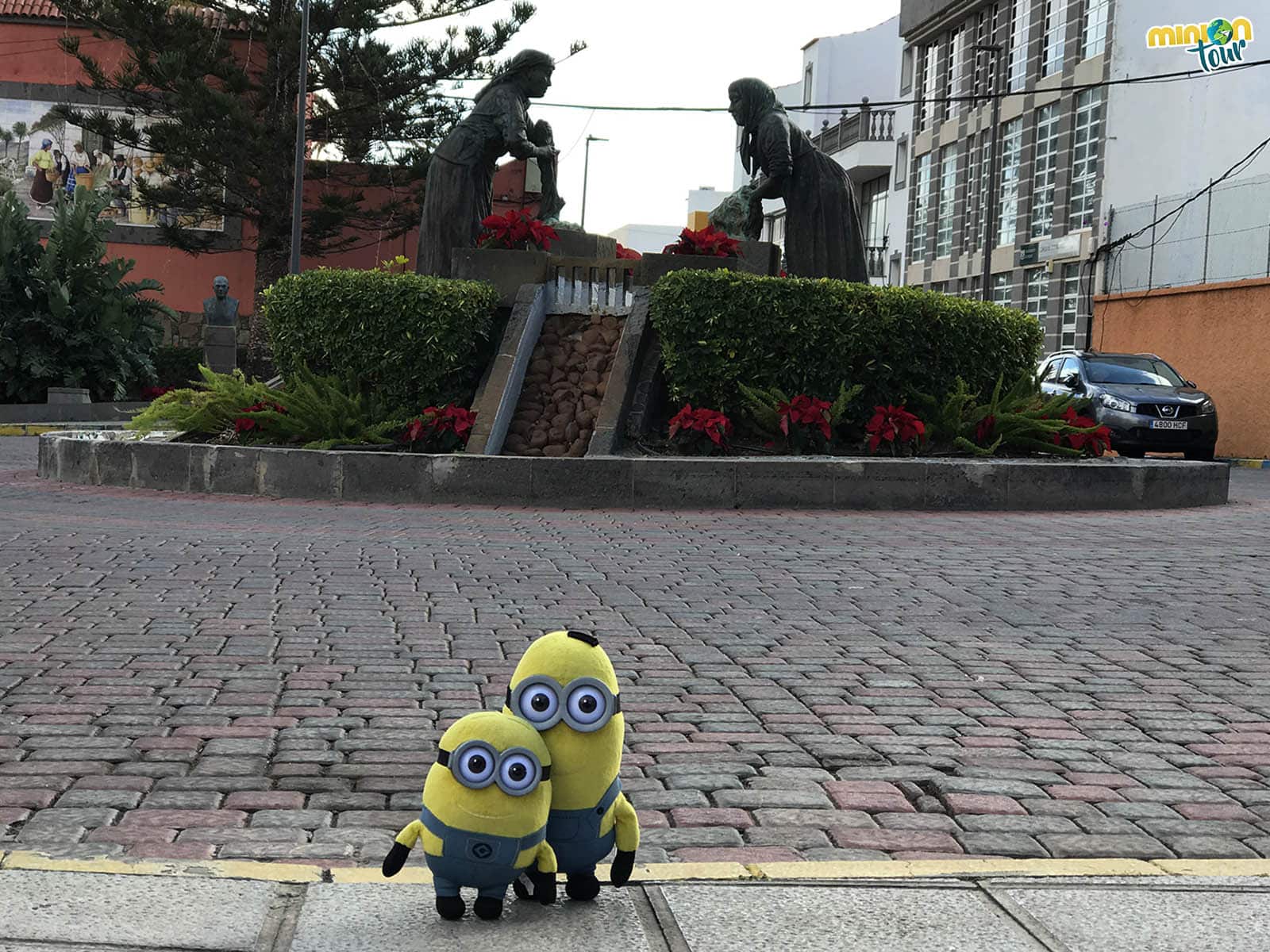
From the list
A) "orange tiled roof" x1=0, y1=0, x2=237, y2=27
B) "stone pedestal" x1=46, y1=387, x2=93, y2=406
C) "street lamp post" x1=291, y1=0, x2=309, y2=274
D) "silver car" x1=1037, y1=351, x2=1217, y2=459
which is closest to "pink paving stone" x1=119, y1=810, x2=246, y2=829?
"silver car" x1=1037, y1=351, x2=1217, y2=459

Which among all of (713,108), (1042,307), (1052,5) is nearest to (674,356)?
(713,108)

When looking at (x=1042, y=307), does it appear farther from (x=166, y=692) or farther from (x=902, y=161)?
(x=166, y=692)

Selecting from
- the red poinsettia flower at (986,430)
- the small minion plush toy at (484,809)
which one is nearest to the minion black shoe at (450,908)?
the small minion plush toy at (484,809)

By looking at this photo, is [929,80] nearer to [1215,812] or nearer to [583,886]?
[1215,812]

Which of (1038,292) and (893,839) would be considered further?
(1038,292)

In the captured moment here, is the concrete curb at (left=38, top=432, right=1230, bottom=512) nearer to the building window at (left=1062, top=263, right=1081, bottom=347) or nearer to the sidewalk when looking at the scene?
the sidewalk

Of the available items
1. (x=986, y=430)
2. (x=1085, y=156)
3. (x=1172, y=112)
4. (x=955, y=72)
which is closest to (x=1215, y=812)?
(x=986, y=430)

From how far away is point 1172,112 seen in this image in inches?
1293

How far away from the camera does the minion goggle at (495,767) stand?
110 inches

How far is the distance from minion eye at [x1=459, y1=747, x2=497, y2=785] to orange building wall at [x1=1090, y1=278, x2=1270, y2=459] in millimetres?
24861

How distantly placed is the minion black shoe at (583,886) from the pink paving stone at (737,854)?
0.42m

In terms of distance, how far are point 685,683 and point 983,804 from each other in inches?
66.6

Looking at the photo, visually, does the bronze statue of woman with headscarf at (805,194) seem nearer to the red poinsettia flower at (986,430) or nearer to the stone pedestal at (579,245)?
the stone pedestal at (579,245)

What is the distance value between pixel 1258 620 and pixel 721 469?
5568mm
